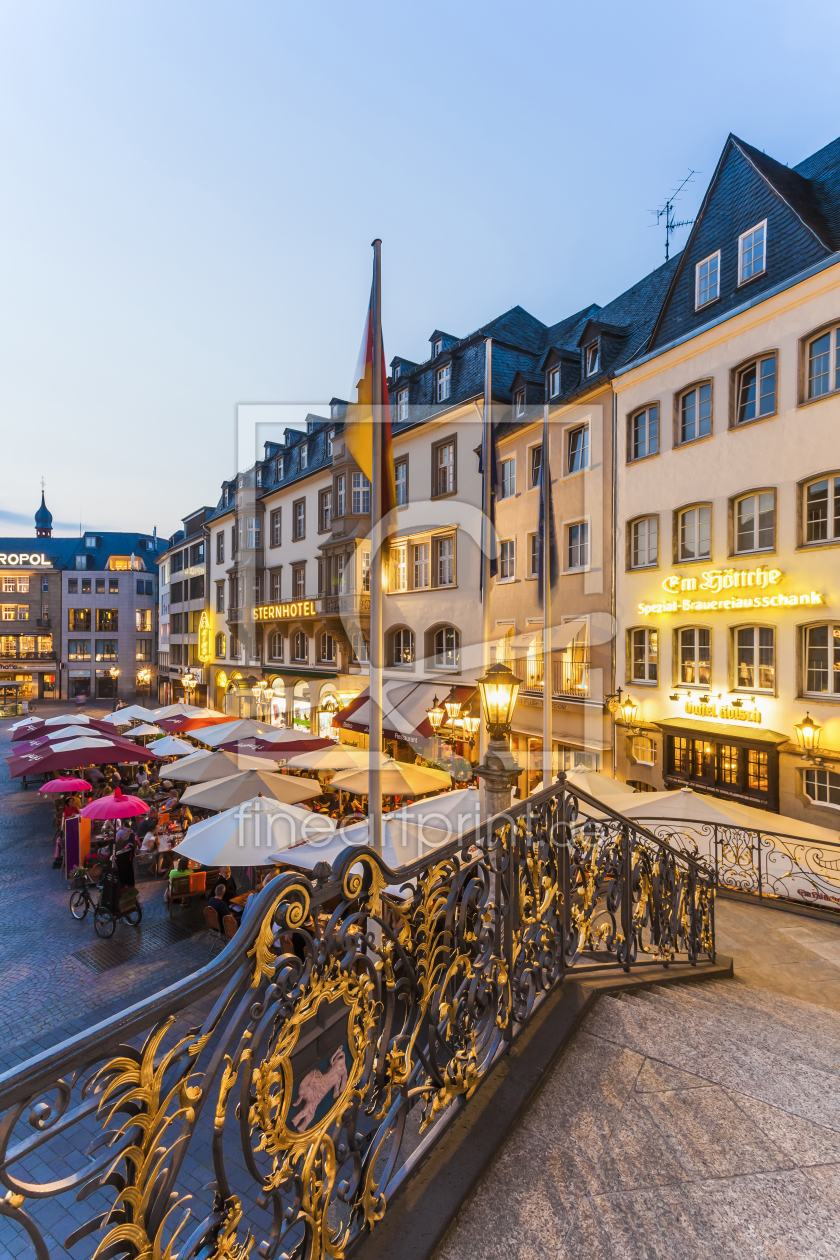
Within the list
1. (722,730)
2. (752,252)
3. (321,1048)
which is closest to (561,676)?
(722,730)

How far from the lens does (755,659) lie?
15.5m

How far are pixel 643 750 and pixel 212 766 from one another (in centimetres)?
1220

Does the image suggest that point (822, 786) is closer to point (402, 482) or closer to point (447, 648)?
point (447, 648)

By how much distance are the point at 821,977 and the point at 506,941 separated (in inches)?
246

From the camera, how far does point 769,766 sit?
587 inches

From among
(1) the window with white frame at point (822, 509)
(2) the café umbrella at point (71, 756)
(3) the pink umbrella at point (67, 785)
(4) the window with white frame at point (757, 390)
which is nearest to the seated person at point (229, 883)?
(3) the pink umbrella at point (67, 785)

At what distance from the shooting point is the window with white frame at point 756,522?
1524 cm

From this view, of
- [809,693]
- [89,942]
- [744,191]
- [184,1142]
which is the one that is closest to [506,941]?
[184,1142]

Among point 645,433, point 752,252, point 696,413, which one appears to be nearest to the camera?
point 752,252

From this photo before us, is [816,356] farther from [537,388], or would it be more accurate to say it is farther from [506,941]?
[506,941]

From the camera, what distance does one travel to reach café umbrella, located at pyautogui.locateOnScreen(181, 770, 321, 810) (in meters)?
13.1

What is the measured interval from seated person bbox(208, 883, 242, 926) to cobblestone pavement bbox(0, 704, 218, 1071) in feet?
1.76

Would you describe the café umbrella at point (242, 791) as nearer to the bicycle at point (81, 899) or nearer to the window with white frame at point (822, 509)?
the bicycle at point (81, 899)

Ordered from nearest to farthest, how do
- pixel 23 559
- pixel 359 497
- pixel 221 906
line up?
1. pixel 221 906
2. pixel 359 497
3. pixel 23 559
